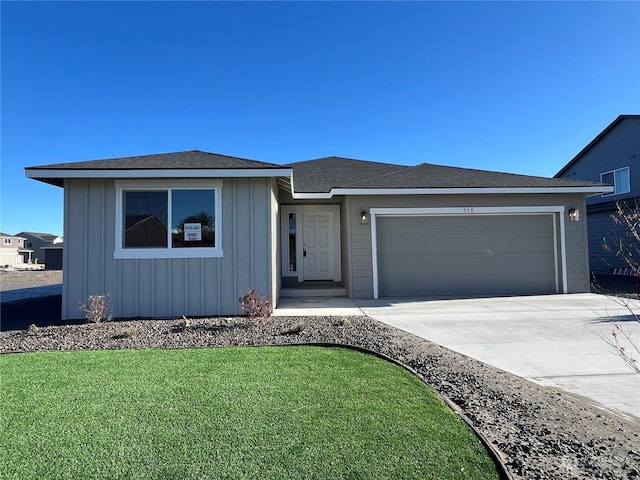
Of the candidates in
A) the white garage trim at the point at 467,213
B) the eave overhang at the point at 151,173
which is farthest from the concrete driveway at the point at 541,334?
the eave overhang at the point at 151,173

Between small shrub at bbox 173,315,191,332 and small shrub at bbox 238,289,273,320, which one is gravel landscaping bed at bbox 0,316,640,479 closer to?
small shrub at bbox 173,315,191,332

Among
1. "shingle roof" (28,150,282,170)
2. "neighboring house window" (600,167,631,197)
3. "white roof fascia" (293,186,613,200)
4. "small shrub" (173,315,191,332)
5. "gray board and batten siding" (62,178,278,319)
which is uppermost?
"neighboring house window" (600,167,631,197)

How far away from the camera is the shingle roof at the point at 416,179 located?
9891 millimetres

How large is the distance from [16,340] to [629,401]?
8015 mm

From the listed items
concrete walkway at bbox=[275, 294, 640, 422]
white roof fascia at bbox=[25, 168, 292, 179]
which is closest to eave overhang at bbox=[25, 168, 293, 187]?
white roof fascia at bbox=[25, 168, 292, 179]

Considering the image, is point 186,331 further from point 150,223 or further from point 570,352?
point 570,352

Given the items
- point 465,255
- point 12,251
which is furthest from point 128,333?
point 12,251

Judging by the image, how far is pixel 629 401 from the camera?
3285 millimetres

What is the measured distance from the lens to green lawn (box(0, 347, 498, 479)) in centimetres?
223

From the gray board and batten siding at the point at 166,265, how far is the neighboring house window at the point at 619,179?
17588 mm

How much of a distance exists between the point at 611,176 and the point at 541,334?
16.8m

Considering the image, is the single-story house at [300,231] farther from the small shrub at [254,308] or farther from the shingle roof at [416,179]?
the small shrub at [254,308]

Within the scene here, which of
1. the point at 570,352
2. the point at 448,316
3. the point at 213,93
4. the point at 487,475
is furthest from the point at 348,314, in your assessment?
the point at 213,93

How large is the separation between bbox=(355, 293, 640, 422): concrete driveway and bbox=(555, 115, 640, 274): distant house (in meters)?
9.37
